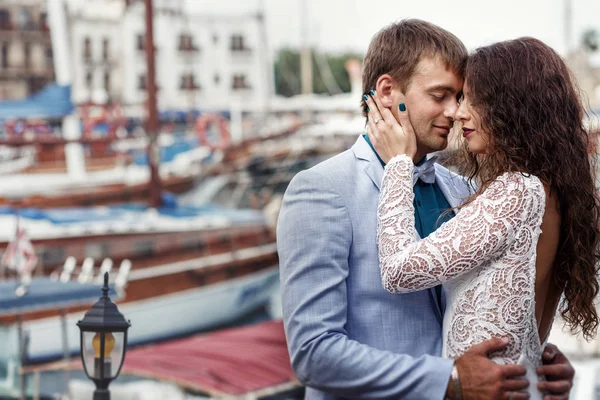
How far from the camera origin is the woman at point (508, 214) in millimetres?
1829

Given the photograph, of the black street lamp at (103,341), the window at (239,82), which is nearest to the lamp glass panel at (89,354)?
the black street lamp at (103,341)

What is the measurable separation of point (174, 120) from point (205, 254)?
1602cm

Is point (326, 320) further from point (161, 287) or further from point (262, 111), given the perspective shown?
point (262, 111)

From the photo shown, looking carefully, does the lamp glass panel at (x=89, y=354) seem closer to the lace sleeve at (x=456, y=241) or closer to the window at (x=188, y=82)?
the lace sleeve at (x=456, y=241)

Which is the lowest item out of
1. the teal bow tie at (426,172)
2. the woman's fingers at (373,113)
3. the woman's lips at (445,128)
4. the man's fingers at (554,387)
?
the man's fingers at (554,387)

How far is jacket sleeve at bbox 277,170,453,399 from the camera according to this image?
6.07ft

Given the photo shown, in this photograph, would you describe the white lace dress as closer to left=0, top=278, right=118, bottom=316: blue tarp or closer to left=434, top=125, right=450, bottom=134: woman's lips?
left=434, top=125, right=450, bottom=134: woman's lips

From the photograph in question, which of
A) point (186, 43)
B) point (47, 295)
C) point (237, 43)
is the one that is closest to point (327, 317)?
point (47, 295)

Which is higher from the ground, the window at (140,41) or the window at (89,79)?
the window at (140,41)

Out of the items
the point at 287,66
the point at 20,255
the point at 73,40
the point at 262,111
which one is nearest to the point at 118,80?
the point at 73,40

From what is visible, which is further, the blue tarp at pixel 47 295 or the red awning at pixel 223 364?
the blue tarp at pixel 47 295

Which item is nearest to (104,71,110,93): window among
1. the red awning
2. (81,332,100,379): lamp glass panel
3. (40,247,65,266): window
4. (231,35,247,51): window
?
(231,35,247,51): window

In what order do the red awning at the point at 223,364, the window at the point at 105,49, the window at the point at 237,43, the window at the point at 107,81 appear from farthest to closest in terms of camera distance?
the window at the point at 237,43 < the window at the point at 107,81 < the window at the point at 105,49 < the red awning at the point at 223,364

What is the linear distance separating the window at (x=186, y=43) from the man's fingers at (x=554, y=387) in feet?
114
